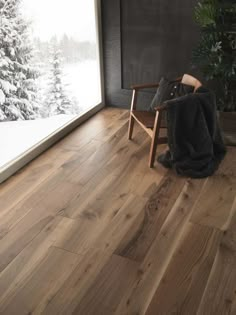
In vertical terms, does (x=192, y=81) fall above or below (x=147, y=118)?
above

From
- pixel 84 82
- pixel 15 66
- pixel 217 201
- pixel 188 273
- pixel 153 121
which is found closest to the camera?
pixel 188 273

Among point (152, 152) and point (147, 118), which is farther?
point (147, 118)

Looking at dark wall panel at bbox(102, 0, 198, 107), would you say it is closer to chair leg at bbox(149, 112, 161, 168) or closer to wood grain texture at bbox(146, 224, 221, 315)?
chair leg at bbox(149, 112, 161, 168)

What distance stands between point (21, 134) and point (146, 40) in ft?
5.21

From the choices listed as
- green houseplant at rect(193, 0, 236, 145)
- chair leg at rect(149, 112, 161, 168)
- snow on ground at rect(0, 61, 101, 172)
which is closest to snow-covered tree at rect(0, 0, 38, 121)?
snow on ground at rect(0, 61, 101, 172)

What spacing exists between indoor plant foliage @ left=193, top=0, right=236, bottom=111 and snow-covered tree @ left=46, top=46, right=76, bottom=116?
1229 mm

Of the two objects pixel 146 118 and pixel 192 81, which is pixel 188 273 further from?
pixel 192 81

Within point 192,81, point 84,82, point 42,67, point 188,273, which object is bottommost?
point 188,273

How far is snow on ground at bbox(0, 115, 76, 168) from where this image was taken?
2674 mm

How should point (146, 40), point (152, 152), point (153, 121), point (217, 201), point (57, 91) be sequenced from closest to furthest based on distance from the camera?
point (217, 201) < point (152, 152) < point (153, 121) < point (57, 91) < point (146, 40)

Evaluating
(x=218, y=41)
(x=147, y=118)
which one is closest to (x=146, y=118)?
(x=147, y=118)

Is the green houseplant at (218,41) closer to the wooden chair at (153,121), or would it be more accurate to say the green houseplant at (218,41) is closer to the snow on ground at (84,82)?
the wooden chair at (153,121)

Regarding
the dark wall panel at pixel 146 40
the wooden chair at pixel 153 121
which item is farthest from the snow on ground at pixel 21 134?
the dark wall panel at pixel 146 40

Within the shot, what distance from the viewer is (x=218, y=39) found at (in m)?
2.74
